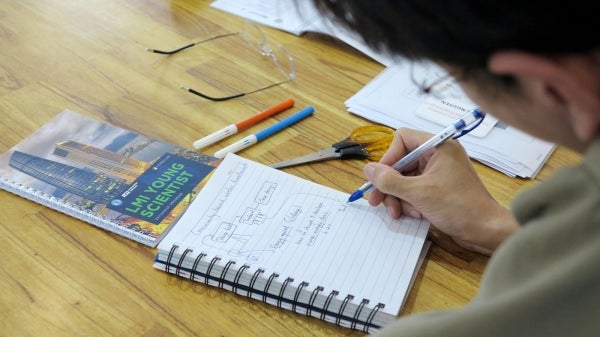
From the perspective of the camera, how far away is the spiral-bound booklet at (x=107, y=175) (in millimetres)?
984

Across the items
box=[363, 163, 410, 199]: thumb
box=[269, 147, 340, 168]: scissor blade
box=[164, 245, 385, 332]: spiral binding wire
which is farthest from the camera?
box=[269, 147, 340, 168]: scissor blade

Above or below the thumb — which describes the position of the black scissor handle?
below

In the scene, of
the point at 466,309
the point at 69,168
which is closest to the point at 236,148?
the point at 69,168

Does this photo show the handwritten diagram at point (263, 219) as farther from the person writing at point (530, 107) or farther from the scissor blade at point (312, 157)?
the person writing at point (530, 107)

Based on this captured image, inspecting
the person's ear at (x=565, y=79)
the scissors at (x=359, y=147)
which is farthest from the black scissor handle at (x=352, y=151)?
the person's ear at (x=565, y=79)

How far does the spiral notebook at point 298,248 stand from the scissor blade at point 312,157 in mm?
48

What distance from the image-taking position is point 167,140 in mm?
1136

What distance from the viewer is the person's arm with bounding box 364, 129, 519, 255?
0.93 meters

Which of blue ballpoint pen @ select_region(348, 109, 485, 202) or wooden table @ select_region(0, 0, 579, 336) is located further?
blue ballpoint pen @ select_region(348, 109, 485, 202)

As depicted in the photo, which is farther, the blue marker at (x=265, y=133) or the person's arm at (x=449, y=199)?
the blue marker at (x=265, y=133)

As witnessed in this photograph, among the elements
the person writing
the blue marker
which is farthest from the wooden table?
the person writing

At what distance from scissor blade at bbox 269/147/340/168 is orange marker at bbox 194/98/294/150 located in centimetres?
11

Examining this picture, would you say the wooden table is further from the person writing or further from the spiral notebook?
the person writing

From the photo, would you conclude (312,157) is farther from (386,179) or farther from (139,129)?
(139,129)
